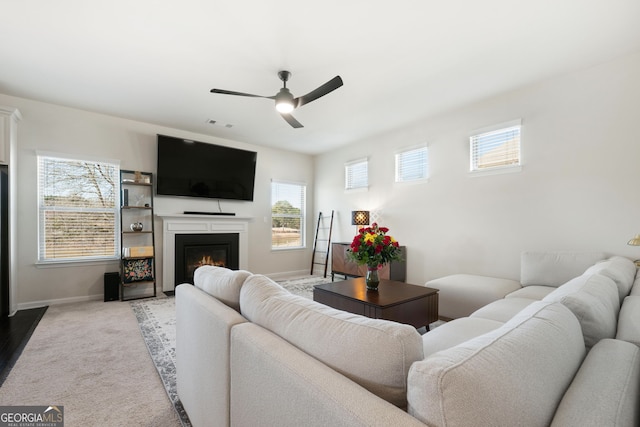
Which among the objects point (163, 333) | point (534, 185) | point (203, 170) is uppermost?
point (203, 170)

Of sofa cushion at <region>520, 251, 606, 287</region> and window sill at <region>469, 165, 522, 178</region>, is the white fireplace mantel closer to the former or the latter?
window sill at <region>469, 165, 522, 178</region>

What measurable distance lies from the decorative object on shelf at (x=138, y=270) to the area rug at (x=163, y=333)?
1.24 feet

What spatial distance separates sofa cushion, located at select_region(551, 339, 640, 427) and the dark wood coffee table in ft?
5.13

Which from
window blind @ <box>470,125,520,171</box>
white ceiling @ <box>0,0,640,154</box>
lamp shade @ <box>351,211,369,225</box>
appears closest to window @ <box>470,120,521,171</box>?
window blind @ <box>470,125,520,171</box>

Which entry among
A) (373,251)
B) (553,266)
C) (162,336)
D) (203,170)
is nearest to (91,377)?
(162,336)

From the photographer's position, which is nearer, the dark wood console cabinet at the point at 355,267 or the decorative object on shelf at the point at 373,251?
the decorative object on shelf at the point at 373,251

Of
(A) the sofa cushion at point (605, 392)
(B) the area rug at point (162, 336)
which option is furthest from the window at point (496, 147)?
(B) the area rug at point (162, 336)

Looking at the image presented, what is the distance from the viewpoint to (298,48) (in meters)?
2.78

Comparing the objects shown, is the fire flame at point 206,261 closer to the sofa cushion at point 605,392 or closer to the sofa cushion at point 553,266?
the sofa cushion at point 553,266

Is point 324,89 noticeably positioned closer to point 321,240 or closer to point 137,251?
point 137,251

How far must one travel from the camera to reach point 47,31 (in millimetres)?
2553

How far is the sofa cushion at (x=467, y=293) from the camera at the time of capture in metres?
3.05

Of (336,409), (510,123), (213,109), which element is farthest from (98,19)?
(510,123)

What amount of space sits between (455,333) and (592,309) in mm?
804
